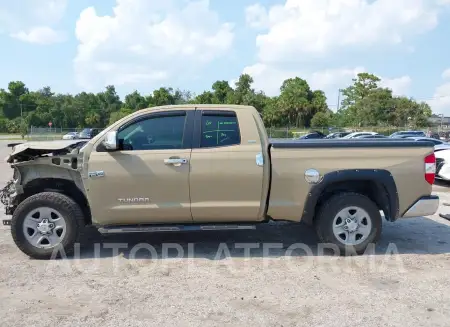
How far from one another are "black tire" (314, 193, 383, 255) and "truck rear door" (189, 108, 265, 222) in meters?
0.82

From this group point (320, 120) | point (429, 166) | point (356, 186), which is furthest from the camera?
point (320, 120)

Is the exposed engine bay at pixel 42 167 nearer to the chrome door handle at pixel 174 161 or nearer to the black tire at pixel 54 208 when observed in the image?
the black tire at pixel 54 208

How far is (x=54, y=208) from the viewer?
16.8ft

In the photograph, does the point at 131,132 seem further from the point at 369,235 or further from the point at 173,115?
the point at 369,235

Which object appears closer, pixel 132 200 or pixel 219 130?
pixel 132 200

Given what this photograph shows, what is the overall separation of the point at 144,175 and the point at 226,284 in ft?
5.31

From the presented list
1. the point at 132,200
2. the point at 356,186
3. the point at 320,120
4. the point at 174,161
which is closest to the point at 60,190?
the point at 132,200

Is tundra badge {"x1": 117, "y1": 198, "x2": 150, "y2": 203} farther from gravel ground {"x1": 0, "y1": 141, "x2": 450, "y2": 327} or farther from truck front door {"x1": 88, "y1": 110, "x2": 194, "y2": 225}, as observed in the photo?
gravel ground {"x1": 0, "y1": 141, "x2": 450, "y2": 327}

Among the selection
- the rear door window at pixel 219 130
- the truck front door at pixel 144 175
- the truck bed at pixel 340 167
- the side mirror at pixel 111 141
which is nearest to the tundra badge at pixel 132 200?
the truck front door at pixel 144 175

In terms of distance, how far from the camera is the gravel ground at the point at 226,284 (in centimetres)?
370

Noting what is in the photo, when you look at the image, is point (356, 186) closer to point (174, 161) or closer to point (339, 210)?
point (339, 210)

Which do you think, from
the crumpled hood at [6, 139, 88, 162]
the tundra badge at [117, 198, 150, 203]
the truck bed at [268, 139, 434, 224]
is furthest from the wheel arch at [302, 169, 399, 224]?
the crumpled hood at [6, 139, 88, 162]

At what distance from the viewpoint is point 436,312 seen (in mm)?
3779

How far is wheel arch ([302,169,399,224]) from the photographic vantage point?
519cm
